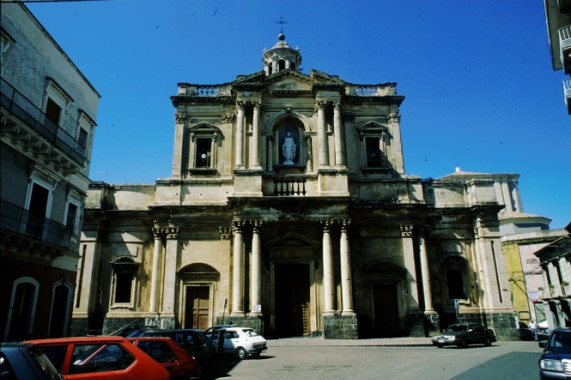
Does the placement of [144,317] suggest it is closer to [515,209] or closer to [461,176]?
[461,176]

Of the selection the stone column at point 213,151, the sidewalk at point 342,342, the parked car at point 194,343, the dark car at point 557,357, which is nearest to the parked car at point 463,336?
the sidewalk at point 342,342

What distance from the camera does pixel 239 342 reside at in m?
15.6

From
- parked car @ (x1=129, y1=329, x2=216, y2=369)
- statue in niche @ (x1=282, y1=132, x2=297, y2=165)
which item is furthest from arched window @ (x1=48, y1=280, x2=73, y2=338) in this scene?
statue in niche @ (x1=282, y1=132, x2=297, y2=165)

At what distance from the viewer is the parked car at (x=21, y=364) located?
4.57m

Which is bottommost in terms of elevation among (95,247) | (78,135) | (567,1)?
(95,247)

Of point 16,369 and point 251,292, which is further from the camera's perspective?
point 251,292

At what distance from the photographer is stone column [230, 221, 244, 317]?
21328mm

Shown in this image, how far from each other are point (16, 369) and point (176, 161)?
21156 mm

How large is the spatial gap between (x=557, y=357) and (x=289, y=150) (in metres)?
18.4

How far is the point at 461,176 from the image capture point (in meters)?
50.8

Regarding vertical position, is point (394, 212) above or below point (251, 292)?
above

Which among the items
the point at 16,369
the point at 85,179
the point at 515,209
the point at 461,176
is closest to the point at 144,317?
the point at 85,179

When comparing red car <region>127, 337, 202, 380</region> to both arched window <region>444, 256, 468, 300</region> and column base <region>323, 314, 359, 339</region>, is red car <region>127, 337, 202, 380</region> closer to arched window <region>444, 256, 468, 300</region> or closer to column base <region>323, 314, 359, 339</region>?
column base <region>323, 314, 359, 339</region>

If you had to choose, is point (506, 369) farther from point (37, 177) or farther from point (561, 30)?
point (37, 177)
